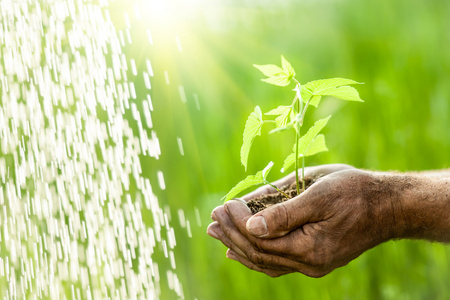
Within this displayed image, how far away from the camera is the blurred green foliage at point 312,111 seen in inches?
54.2

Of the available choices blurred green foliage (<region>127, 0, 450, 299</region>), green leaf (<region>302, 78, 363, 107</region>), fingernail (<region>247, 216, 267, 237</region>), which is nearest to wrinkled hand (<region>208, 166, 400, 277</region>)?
fingernail (<region>247, 216, 267, 237</region>)

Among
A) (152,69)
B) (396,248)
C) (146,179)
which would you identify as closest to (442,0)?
Result: (396,248)

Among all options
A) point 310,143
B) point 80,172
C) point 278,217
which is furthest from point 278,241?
point 80,172

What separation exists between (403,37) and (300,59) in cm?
30

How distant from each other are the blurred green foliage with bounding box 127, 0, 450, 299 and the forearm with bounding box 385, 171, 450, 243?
1.45 feet

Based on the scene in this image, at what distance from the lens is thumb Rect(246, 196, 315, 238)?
0.71 meters

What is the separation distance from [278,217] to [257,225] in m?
0.03

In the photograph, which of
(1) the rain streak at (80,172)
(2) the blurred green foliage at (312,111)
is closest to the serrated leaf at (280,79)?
(2) the blurred green foliage at (312,111)

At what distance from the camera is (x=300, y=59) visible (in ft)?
5.01

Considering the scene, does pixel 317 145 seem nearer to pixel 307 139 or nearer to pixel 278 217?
pixel 307 139

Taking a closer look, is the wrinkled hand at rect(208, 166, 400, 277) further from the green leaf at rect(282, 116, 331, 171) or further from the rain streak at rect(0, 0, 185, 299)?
the rain streak at rect(0, 0, 185, 299)

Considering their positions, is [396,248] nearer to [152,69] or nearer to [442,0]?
[442,0]

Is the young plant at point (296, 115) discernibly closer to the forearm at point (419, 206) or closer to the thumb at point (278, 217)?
the thumb at point (278, 217)

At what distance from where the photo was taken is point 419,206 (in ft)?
2.69
